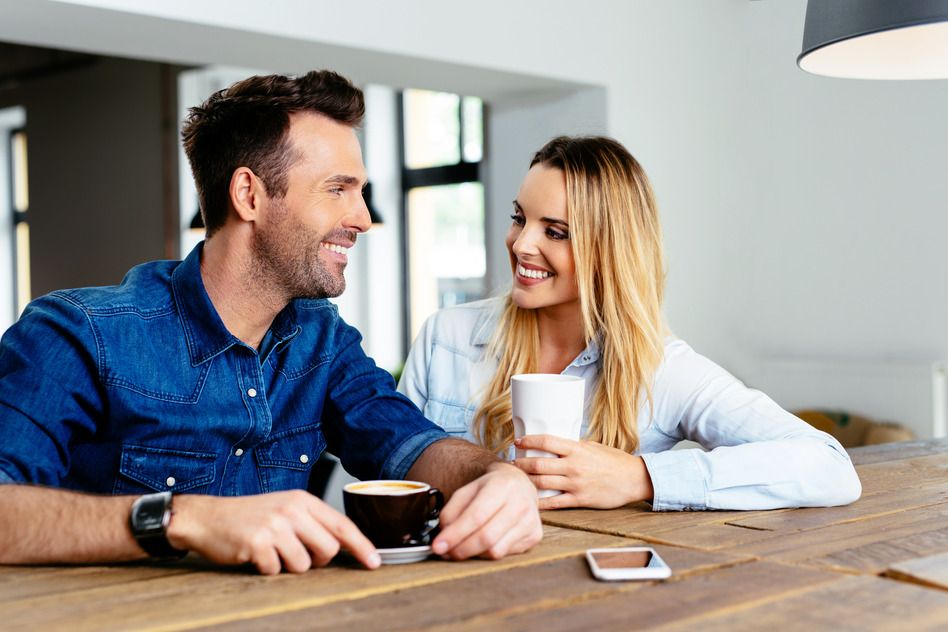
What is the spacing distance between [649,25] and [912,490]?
2731 millimetres

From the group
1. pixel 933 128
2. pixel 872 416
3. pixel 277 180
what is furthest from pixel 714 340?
pixel 277 180

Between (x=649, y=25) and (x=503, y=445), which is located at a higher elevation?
(x=649, y=25)

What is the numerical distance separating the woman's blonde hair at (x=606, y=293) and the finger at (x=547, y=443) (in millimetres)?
413

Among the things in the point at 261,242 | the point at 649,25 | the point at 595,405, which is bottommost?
the point at 595,405

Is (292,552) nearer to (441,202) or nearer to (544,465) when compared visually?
(544,465)

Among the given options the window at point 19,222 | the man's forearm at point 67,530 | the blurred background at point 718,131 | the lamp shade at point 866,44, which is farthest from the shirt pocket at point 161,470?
the window at point 19,222

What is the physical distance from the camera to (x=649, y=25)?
4051 millimetres

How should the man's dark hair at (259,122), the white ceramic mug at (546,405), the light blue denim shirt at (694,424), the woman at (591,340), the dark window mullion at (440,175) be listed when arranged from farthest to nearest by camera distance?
the dark window mullion at (440,175) → the woman at (591,340) → the man's dark hair at (259,122) → the light blue denim shirt at (694,424) → the white ceramic mug at (546,405)

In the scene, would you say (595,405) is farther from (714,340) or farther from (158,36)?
(714,340)

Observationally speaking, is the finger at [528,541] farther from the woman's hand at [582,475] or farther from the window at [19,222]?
the window at [19,222]

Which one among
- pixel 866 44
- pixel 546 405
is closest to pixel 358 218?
pixel 546 405

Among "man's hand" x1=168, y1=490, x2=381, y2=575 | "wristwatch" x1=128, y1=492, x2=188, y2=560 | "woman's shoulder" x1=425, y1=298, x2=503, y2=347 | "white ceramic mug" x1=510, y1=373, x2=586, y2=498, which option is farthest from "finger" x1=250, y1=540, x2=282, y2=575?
"woman's shoulder" x1=425, y1=298, x2=503, y2=347

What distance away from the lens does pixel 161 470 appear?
5.28 ft

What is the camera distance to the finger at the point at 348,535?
3.70 ft
